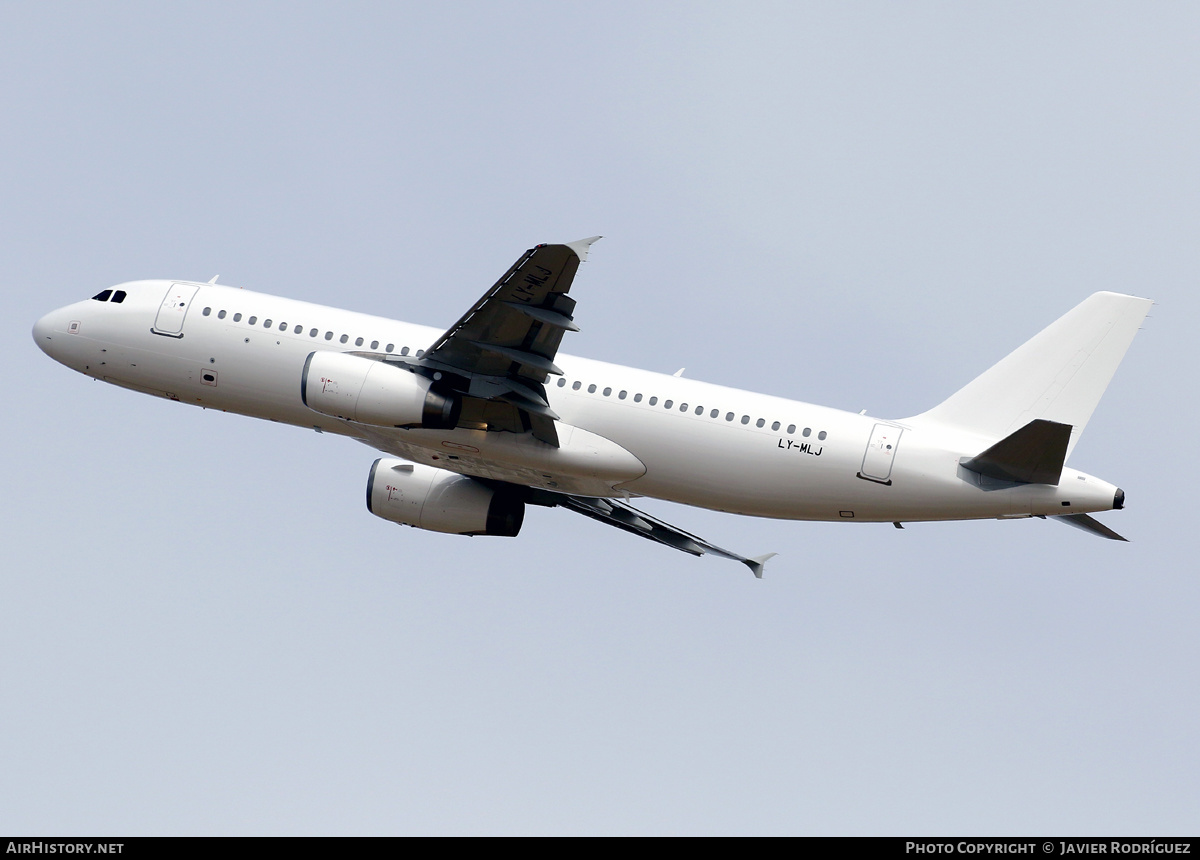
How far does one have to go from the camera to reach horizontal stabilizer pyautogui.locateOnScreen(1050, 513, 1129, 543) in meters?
32.1

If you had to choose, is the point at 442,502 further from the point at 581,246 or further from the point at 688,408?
the point at 581,246

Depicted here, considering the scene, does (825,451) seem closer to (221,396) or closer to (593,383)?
(593,383)

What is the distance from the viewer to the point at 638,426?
3388 cm

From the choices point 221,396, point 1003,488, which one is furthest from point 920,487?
point 221,396

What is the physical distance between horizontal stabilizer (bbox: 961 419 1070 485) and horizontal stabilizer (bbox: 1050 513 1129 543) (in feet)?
4.88

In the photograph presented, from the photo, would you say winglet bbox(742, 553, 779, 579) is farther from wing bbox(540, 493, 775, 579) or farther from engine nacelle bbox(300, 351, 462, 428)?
engine nacelle bbox(300, 351, 462, 428)

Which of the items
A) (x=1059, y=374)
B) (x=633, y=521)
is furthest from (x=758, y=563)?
(x=1059, y=374)

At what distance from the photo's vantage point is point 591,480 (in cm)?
3416

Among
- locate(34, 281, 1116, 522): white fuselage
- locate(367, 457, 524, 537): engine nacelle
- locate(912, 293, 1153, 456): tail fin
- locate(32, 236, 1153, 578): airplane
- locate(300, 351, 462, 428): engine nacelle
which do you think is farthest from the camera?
locate(367, 457, 524, 537): engine nacelle

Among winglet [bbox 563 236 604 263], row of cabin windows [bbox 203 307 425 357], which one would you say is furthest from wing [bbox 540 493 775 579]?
winglet [bbox 563 236 604 263]

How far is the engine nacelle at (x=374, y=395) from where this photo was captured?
3222 cm

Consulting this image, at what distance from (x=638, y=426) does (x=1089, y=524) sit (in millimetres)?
11084
